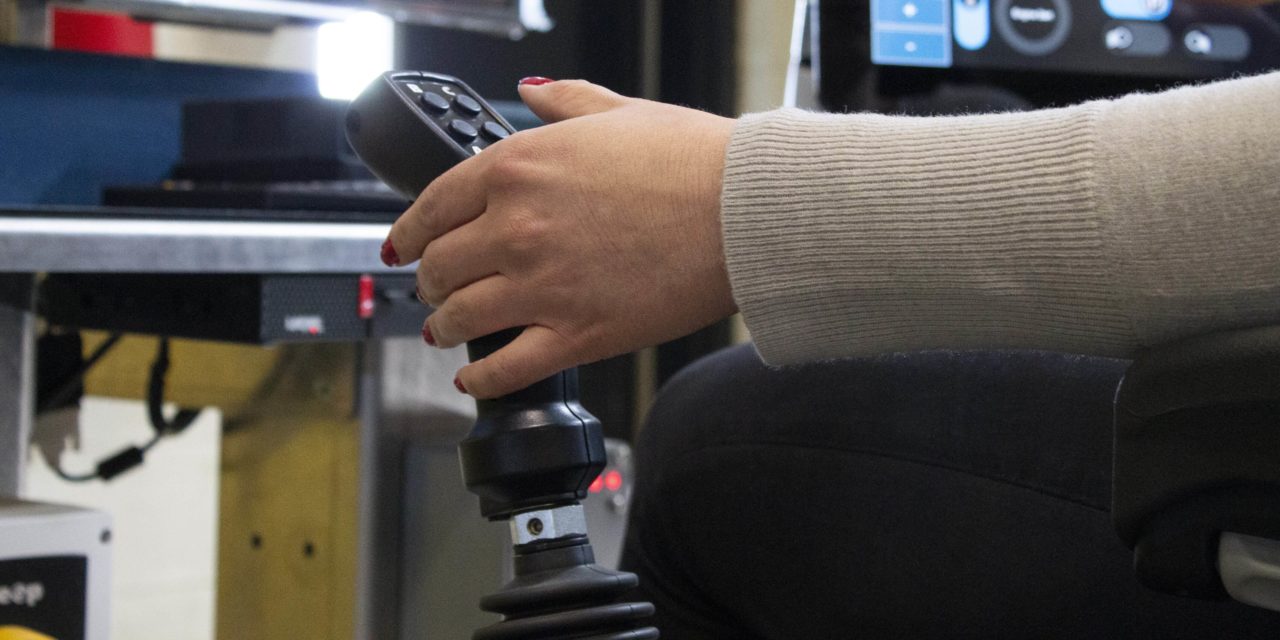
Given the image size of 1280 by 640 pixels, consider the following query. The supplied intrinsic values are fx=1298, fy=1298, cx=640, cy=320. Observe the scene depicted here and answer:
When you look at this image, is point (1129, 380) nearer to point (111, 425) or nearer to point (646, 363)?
point (646, 363)

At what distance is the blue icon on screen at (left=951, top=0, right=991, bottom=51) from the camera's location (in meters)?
1.17

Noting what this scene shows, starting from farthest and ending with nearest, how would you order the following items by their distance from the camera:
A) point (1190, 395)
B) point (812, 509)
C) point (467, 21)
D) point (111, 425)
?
point (111, 425), point (467, 21), point (812, 509), point (1190, 395)

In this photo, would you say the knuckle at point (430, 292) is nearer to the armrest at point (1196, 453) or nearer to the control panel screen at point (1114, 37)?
the armrest at point (1196, 453)

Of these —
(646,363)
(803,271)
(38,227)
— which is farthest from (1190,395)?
(646,363)

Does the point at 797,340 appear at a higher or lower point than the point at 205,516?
higher

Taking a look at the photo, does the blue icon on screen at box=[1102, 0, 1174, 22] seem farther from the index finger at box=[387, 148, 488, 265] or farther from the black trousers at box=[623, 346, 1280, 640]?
the index finger at box=[387, 148, 488, 265]

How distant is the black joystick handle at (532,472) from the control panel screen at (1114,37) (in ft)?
2.32

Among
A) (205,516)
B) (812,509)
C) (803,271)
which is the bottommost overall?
(205,516)

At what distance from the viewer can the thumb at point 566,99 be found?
1.98 ft

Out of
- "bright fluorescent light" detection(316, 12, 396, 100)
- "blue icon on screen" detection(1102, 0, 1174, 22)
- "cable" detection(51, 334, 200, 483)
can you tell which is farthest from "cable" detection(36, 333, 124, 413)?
"blue icon on screen" detection(1102, 0, 1174, 22)

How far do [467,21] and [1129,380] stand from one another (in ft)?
3.67

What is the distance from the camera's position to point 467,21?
Result: 1.43 meters

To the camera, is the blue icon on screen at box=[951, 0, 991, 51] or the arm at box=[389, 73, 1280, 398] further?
the blue icon on screen at box=[951, 0, 991, 51]

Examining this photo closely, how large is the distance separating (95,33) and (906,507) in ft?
3.78
